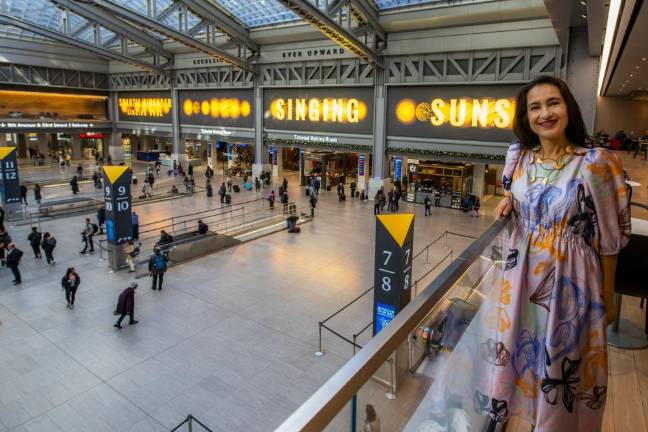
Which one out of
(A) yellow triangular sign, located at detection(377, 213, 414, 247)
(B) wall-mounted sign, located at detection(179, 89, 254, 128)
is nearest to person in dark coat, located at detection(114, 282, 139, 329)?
(A) yellow triangular sign, located at detection(377, 213, 414, 247)

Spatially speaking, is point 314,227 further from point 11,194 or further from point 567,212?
point 567,212

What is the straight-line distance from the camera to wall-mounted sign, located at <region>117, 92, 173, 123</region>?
39.8m

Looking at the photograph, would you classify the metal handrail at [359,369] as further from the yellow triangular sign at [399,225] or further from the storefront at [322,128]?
the storefront at [322,128]

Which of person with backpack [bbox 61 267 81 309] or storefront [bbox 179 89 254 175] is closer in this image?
person with backpack [bbox 61 267 81 309]

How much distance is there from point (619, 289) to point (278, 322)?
27.5 feet

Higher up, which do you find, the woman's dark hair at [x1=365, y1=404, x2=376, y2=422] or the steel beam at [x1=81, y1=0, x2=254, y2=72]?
the steel beam at [x1=81, y1=0, x2=254, y2=72]

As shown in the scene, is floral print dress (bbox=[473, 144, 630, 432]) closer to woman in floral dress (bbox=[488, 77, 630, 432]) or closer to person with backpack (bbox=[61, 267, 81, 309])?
woman in floral dress (bbox=[488, 77, 630, 432])

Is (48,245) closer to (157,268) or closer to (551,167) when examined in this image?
(157,268)

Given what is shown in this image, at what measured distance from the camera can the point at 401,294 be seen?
8898 mm

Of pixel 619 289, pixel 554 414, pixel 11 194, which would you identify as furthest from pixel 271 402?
pixel 11 194

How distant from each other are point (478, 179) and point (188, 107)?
81.2ft

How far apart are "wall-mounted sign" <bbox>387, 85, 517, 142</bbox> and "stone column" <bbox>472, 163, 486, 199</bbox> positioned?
8.63ft

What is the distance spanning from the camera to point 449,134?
25.1 metres

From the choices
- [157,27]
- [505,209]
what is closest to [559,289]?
[505,209]
